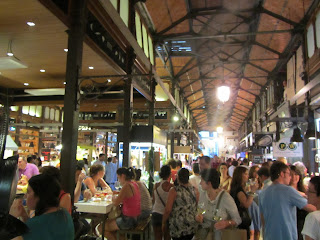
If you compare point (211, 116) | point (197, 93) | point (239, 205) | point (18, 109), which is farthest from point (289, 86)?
point (211, 116)

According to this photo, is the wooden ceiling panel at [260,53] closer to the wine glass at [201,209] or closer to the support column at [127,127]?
the support column at [127,127]

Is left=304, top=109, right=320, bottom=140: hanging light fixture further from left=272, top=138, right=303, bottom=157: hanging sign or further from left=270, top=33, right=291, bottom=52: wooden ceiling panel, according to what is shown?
left=270, top=33, right=291, bottom=52: wooden ceiling panel

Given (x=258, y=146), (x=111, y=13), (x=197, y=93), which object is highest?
(x=197, y=93)

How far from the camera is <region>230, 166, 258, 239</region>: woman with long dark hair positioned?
368 cm

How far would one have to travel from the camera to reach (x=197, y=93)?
2028 centimetres

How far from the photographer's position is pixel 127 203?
4656 mm

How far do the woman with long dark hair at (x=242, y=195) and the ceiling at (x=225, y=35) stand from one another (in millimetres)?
6852

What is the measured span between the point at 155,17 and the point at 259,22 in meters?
3.82

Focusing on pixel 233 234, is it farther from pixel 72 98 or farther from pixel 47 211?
pixel 72 98

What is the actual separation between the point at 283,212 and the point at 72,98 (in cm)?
366

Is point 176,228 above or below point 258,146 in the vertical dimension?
below

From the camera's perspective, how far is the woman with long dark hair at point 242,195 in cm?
368

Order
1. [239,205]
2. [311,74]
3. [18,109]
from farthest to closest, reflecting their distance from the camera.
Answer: [18,109] → [311,74] → [239,205]

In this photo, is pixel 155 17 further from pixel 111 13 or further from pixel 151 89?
pixel 111 13
